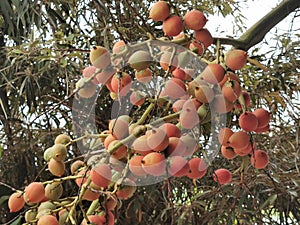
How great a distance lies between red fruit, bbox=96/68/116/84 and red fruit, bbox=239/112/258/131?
10cm

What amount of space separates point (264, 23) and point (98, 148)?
169 millimetres

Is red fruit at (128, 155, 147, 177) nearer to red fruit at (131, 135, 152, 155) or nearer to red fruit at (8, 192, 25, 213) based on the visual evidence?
red fruit at (131, 135, 152, 155)

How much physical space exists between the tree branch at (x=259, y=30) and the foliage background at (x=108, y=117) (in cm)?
34

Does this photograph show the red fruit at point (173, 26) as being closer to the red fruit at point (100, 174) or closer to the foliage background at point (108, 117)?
the red fruit at point (100, 174)

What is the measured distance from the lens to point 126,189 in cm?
39

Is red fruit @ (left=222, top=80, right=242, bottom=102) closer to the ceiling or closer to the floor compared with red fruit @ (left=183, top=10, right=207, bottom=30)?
closer to the floor

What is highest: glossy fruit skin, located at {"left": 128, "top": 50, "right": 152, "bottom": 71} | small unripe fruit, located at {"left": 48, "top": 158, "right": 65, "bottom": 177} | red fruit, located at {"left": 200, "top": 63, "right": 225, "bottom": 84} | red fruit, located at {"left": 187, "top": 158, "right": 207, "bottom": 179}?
glossy fruit skin, located at {"left": 128, "top": 50, "right": 152, "bottom": 71}

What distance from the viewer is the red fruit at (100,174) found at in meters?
0.38

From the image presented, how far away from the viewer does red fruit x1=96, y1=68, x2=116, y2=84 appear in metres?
0.41

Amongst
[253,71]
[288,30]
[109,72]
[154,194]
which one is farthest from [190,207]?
[109,72]

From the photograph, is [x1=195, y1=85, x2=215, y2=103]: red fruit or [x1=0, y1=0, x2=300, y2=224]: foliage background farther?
[x1=0, y1=0, x2=300, y2=224]: foliage background

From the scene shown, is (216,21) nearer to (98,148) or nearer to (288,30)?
(288,30)

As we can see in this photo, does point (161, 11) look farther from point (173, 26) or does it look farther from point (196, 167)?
point (196, 167)

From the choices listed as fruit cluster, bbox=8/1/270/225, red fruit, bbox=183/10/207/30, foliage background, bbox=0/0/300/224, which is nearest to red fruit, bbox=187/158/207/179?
fruit cluster, bbox=8/1/270/225
